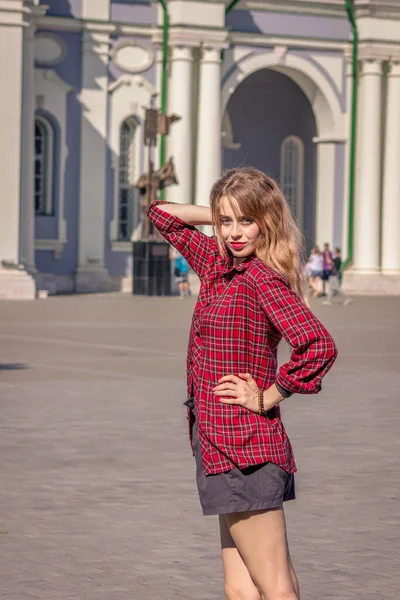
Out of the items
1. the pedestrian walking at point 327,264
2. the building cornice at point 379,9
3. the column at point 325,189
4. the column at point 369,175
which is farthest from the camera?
the column at point 325,189

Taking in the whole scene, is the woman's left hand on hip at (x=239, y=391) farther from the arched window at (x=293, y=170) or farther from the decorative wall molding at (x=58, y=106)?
the arched window at (x=293, y=170)

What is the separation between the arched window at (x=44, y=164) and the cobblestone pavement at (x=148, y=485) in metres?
24.4

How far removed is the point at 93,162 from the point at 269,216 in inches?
1511

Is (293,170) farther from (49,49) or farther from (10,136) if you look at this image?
(10,136)

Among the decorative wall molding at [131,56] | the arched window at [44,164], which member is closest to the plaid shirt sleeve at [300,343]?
the arched window at [44,164]

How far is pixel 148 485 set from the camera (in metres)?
9.03

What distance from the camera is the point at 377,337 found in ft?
76.0

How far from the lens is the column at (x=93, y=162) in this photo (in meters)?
42.5

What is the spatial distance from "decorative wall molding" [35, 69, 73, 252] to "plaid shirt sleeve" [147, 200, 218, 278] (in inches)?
1464

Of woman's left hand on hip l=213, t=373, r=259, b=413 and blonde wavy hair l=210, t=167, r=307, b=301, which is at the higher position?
blonde wavy hair l=210, t=167, r=307, b=301

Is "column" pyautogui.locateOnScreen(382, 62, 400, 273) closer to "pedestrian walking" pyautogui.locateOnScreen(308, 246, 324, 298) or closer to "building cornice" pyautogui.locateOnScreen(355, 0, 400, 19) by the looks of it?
"building cornice" pyautogui.locateOnScreen(355, 0, 400, 19)

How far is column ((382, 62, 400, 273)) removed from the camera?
148ft

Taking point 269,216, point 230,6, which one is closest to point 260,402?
point 269,216

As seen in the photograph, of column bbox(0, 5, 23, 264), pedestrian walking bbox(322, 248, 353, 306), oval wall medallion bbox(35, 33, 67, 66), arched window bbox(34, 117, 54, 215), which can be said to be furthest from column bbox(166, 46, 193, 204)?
column bbox(0, 5, 23, 264)
